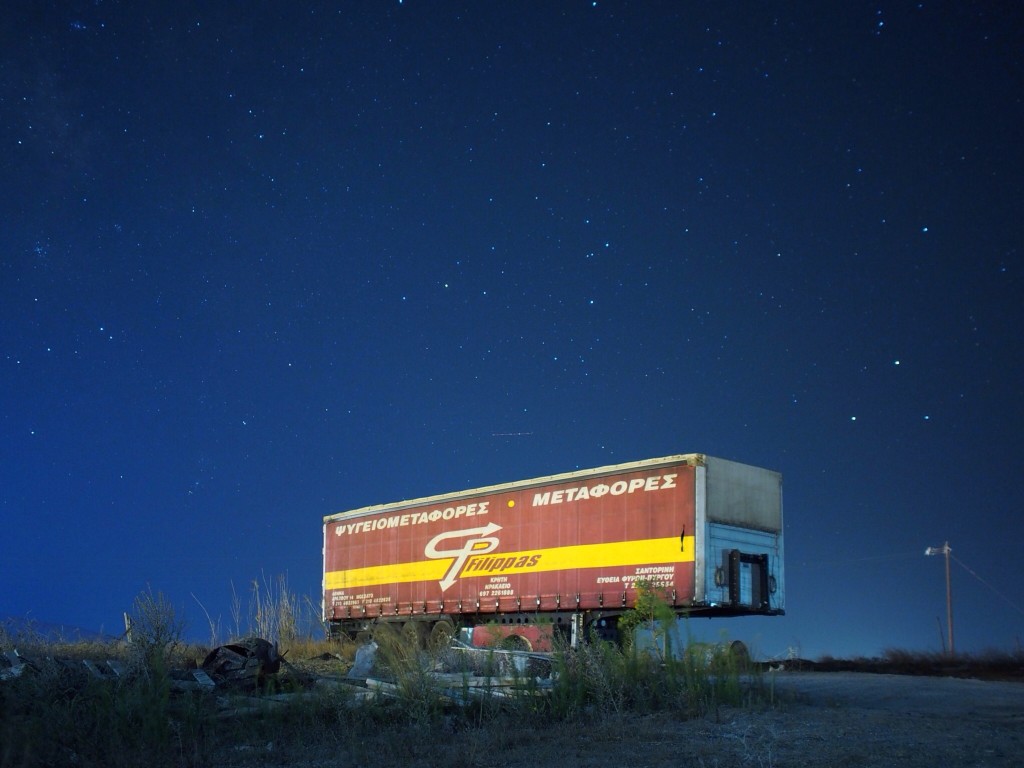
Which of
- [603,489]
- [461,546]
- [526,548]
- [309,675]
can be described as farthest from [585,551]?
[309,675]

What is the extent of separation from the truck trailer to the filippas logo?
26mm

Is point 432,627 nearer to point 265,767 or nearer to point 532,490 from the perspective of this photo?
point 532,490

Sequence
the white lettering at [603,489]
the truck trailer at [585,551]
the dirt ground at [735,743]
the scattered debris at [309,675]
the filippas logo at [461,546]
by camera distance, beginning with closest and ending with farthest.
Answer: the dirt ground at [735,743] < the scattered debris at [309,675] < the truck trailer at [585,551] < the white lettering at [603,489] < the filippas logo at [461,546]

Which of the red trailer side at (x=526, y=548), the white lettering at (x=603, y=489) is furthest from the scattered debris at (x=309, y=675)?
the white lettering at (x=603, y=489)

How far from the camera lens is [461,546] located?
21219 millimetres

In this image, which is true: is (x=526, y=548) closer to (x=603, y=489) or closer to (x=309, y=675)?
(x=603, y=489)

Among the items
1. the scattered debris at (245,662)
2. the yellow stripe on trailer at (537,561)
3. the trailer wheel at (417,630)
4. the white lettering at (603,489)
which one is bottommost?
the trailer wheel at (417,630)

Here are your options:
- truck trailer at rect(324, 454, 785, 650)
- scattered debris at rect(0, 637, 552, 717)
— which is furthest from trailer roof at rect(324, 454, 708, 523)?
scattered debris at rect(0, 637, 552, 717)

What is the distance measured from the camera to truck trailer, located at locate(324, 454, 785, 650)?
55.6ft

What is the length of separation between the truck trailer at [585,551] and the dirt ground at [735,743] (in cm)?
536

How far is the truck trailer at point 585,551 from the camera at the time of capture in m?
17.0

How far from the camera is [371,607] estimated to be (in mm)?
23719

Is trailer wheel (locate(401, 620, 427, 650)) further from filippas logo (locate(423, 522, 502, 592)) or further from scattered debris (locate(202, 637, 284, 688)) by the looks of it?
scattered debris (locate(202, 637, 284, 688))

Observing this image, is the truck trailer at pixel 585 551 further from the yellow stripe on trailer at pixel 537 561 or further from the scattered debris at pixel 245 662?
the scattered debris at pixel 245 662
